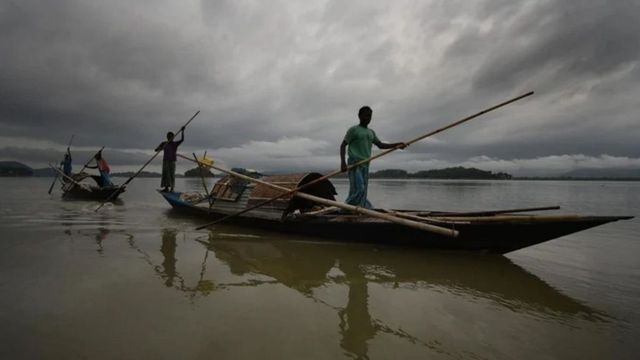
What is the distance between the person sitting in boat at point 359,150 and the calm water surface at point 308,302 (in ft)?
4.62

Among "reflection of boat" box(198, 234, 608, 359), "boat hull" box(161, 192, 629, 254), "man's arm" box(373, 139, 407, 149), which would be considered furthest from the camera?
"man's arm" box(373, 139, 407, 149)

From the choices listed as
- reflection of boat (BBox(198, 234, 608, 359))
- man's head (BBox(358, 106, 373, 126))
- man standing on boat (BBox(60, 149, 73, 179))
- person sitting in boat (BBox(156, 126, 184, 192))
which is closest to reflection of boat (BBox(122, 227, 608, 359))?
reflection of boat (BBox(198, 234, 608, 359))

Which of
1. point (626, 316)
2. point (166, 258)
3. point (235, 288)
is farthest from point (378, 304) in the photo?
point (166, 258)

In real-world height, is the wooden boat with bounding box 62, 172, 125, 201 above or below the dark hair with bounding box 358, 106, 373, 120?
below

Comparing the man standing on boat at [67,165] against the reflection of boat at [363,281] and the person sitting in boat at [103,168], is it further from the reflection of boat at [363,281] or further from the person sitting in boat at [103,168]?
the reflection of boat at [363,281]

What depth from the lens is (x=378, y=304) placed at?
146 inches

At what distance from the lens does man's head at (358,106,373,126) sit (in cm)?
726

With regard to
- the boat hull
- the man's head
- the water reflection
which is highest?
the man's head

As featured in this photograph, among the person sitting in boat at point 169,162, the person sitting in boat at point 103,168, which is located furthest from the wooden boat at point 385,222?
the person sitting in boat at point 103,168

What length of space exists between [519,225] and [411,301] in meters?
2.34

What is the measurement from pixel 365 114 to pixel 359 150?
81 cm

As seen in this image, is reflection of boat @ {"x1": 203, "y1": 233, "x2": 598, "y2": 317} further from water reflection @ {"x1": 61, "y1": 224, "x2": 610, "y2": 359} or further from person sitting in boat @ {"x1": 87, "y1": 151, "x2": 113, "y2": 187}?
person sitting in boat @ {"x1": 87, "y1": 151, "x2": 113, "y2": 187}

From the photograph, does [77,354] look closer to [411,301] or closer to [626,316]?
[411,301]

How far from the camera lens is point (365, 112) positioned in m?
7.28
